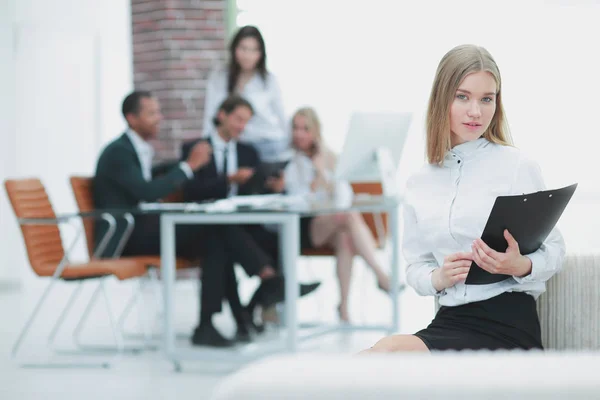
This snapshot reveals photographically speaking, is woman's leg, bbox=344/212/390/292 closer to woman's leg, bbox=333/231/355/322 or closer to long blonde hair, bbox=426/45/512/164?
woman's leg, bbox=333/231/355/322

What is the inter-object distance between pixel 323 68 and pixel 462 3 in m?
1.25

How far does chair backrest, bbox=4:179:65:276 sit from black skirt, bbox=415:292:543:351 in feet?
9.47

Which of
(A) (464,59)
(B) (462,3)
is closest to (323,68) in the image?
(B) (462,3)

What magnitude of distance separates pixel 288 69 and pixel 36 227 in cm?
359

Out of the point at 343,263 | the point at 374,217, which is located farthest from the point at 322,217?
the point at 374,217

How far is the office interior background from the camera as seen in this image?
6.63 meters

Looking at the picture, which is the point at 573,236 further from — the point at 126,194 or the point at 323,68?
the point at 126,194

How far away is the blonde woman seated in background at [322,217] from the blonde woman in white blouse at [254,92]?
0.13 m

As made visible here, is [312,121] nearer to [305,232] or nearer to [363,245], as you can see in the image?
[305,232]

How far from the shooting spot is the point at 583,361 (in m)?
0.79

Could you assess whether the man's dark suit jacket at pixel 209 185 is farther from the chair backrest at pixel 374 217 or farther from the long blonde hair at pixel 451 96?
the long blonde hair at pixel 451 96

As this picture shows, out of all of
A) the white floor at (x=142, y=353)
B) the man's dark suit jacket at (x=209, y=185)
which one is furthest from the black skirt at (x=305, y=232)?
the white floor at (x=142, y=353)

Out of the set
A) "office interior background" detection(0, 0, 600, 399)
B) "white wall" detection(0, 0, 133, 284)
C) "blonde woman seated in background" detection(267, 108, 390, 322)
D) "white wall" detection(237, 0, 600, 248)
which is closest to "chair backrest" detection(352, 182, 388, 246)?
"blonde woman seated in background" detection(267, 108, 390, 322)

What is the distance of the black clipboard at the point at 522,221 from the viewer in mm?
1650
